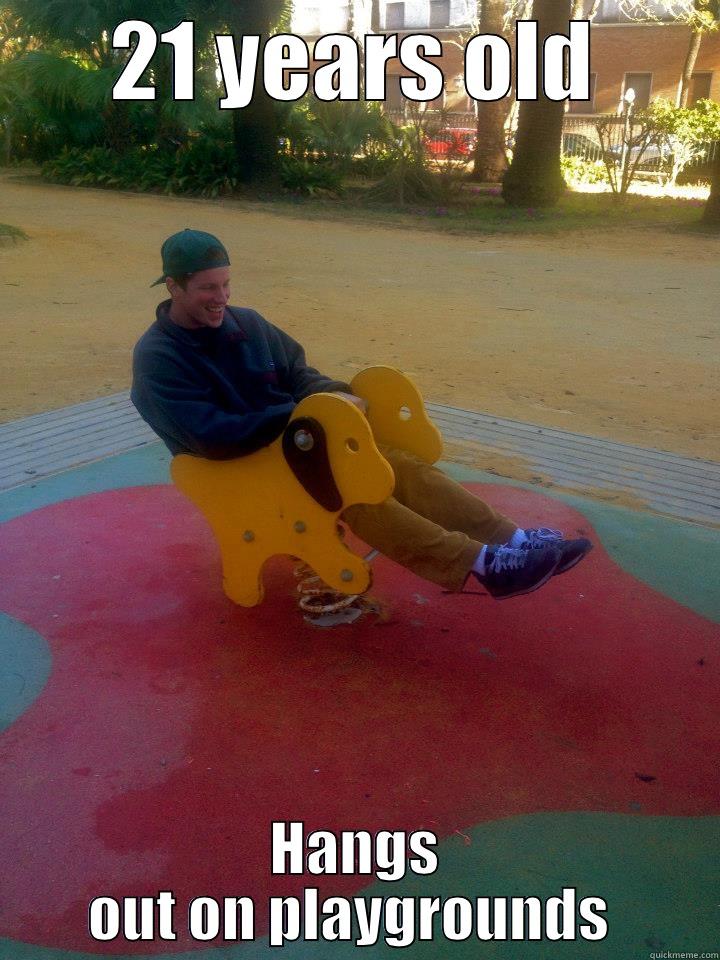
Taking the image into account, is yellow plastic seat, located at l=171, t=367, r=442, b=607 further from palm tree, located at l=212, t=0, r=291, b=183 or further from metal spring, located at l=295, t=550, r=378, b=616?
palm tree, located at l=212, t=0, r=291, b=183

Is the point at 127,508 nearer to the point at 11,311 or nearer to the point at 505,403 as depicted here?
the point at 505,403

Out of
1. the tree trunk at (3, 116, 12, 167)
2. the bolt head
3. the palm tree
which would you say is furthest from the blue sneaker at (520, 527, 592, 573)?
the tree trunk at (3, 116, 12, 167)

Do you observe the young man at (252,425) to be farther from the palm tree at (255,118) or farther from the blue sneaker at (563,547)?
the palm tree at (255,118)

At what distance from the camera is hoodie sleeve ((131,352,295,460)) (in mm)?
3084

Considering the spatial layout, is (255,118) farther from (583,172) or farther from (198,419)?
(198,419)

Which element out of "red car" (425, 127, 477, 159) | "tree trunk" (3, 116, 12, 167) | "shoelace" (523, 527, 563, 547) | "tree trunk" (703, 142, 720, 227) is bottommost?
"shoelace" (523, 527, 563, 547)

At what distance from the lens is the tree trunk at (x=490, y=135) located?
20.9m

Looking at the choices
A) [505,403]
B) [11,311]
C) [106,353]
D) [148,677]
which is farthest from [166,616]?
[11,311]

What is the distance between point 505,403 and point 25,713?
13.2ft

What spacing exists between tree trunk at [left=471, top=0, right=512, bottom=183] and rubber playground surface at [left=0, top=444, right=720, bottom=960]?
1822cm

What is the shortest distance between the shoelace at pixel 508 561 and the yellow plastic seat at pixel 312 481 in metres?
0.39

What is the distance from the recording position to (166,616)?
3.47 m

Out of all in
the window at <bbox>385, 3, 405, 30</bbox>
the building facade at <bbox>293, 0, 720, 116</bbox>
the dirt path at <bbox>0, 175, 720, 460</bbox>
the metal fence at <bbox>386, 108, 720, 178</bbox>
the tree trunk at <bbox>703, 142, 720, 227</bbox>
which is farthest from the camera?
the window at <bbox>385, 3, 405, 30</bbox>

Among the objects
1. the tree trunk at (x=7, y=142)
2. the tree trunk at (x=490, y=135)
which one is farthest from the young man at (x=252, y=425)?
the tree trunk at (x=7, y=142)
